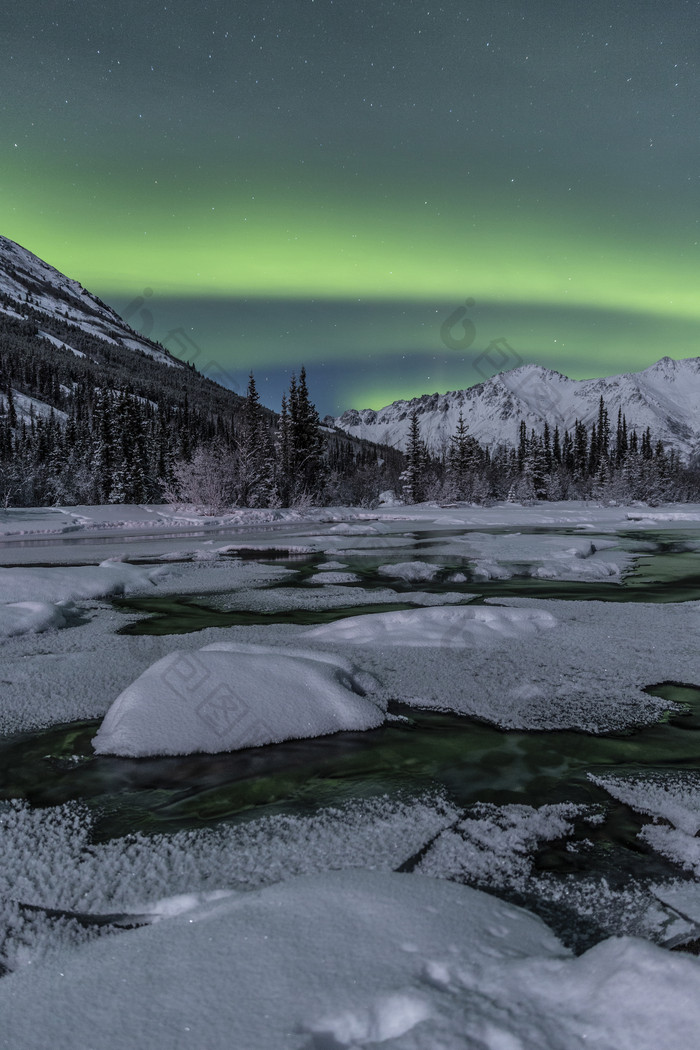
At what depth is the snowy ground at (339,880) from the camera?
63.6 inches

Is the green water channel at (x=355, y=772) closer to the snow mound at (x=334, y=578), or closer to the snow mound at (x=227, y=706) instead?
the snow mound at (x=227, y=706)

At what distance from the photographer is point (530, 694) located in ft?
16.3

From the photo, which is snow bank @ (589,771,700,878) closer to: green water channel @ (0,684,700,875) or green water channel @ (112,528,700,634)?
green water channel @ (0,684,700,875)

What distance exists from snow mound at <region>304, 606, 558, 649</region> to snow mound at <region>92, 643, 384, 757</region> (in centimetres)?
173

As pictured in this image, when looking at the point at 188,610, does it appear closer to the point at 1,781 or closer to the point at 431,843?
the point at 1,781

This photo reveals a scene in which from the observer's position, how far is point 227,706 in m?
4.23

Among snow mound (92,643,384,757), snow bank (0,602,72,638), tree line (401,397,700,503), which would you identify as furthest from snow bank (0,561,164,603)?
tree line (401,397,700,503)

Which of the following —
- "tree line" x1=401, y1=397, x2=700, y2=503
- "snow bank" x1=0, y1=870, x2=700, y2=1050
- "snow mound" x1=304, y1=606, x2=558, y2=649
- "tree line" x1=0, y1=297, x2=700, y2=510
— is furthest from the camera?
"tree line" x1=401, y1=397, x2=700, y2=503

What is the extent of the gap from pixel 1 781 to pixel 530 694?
378 cm

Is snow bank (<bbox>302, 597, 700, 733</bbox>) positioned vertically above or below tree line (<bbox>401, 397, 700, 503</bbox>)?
below

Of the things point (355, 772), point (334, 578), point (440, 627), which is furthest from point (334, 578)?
point (355, 772)

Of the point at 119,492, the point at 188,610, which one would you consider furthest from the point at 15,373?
the point at 188,610

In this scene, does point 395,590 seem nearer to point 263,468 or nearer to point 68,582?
point 68,582

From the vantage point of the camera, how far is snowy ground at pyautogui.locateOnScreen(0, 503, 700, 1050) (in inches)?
63.6
